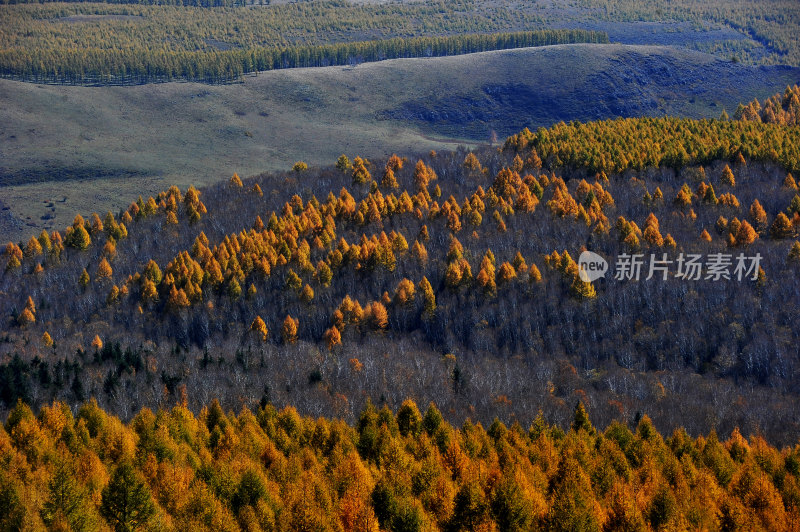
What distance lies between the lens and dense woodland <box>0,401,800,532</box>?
55656 mm

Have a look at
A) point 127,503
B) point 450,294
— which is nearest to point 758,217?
point 450,294

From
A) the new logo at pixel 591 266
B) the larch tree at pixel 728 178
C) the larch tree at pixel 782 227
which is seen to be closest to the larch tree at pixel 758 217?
the larch tree at pixel 782 227

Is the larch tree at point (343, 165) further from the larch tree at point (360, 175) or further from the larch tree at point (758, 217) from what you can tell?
the larch tree at point (758, 217)

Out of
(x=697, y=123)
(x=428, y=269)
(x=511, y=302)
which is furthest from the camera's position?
(x=697, y=123)

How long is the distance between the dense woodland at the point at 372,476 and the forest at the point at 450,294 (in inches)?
635

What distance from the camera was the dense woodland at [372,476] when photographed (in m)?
55.7

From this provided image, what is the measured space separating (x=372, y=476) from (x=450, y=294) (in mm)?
67327

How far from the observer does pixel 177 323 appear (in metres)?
132

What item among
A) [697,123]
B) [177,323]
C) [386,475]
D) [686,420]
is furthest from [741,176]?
[386,475]

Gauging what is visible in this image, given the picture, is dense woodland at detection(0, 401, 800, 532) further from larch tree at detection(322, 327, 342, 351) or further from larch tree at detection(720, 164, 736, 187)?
larch tree at detection(720, 164, 736, 187)

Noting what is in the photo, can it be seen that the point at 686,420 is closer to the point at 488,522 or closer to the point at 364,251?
the point at 488,522

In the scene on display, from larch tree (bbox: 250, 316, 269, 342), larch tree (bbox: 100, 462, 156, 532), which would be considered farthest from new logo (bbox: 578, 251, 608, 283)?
larch tree (bbox: 100, 462, 156, 532)

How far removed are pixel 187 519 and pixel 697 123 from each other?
17062cm

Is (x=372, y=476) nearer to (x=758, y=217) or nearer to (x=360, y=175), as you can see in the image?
(x=758, y=217)
